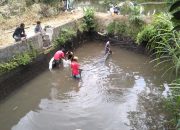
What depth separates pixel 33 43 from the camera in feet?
41.3

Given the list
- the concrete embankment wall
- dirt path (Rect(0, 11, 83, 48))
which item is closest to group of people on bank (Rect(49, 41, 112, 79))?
the concrete embankment wall

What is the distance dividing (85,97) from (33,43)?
149 inches

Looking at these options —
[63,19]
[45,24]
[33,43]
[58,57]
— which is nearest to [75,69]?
[58,57]

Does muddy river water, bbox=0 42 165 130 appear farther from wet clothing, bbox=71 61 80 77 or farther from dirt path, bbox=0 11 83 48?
dirt path, bbox=0 11 83 48

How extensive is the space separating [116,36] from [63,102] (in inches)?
291

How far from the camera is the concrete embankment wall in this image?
10877 mm

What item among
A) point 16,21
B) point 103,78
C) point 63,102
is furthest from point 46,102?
point 16,21

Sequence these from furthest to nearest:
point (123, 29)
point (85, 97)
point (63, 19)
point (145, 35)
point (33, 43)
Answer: point (63, 19) < point (123, 29) < point (145, 35) < point (33, 43) < point (85, 97)

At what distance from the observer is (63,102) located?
991 cm

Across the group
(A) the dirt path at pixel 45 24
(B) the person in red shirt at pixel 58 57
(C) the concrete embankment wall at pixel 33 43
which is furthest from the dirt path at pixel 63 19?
(B) the person in red shirt at pixel 58 57

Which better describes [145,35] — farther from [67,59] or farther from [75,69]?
[75,69]

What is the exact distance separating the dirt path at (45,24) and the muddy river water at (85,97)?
6.30 feet

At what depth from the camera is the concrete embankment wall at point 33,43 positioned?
35.7ft

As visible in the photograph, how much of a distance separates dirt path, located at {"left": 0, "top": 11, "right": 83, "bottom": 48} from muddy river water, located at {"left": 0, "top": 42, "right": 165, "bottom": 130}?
75.6 inches
